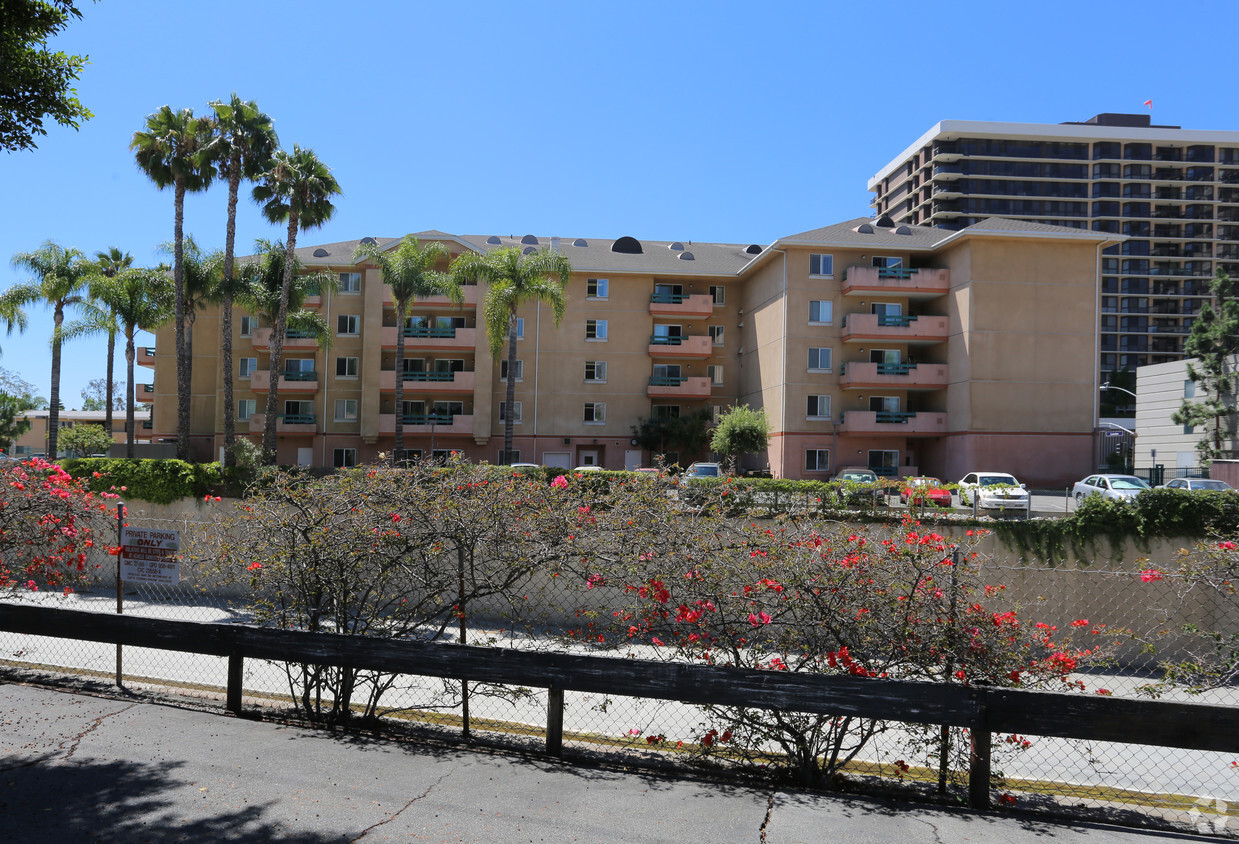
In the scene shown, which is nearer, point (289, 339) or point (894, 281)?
point (894, 281)

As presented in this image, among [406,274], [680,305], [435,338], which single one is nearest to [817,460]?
[680,305]

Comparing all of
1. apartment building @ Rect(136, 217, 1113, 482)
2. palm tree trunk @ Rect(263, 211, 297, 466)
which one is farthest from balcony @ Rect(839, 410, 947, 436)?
palm tree trunk @ Rect(263, 211, 297, 466)

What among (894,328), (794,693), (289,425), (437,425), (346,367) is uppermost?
(894,328)

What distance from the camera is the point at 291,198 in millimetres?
33594

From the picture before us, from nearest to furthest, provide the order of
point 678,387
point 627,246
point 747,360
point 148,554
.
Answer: point 148,554 < point 678,387 < point 747,360 < point 627,246

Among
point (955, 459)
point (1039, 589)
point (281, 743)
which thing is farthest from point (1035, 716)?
point (955, 459)

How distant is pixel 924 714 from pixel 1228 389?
4697 cm

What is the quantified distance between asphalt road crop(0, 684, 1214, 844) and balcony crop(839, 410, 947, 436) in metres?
37.6

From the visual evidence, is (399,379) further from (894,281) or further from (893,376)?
(894,281)

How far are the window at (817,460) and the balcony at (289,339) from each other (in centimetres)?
2787

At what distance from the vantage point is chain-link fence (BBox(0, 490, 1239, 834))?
6.08 metres

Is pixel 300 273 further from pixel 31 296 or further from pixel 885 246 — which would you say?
pixel 885 246

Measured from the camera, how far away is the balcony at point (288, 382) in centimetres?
4391

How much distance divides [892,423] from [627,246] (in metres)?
20.1
